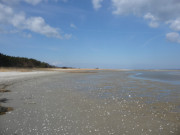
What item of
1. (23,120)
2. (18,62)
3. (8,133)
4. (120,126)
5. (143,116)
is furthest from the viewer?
(18,62)

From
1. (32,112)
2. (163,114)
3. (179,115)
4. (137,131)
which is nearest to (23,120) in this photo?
(32,112)

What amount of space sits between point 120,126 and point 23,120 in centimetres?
314

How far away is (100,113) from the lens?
5.84 metres

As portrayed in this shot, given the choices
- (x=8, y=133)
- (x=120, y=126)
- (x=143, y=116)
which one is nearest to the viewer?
(x=8, y=133)

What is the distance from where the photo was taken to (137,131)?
13.9ft

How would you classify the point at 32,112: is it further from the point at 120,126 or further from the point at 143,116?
the point at 143,116

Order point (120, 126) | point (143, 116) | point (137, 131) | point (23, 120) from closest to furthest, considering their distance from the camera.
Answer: point (137, 131)
point (120, 126)
point (23, 120)
point (143, 116)

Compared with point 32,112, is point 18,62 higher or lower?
higher

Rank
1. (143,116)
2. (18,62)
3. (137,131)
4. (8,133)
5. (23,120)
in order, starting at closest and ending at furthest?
(8,133)
(137,131)
(23,120)
(143,116)
(18,62)

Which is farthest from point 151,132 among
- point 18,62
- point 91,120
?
point 18,62

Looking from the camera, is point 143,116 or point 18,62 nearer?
point 143,116

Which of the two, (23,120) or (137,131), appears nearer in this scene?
(137,131)

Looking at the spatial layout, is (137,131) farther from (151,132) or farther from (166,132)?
(166,132)

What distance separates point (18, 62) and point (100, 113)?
5136cm
